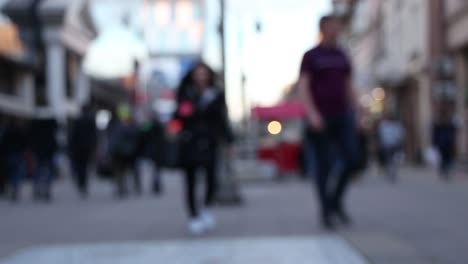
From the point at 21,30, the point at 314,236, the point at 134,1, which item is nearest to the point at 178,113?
the point at 314,236

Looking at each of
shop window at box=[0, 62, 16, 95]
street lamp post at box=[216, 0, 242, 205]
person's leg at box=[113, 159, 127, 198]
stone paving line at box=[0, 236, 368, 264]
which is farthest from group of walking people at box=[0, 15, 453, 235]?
shop window at box=[0, 62, 16, 95]

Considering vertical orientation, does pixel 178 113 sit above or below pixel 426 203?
above

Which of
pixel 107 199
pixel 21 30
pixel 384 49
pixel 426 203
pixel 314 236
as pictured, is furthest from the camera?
pixel 384 49

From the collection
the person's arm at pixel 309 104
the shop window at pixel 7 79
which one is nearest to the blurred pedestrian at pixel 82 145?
the person's arm at pixel 309 104

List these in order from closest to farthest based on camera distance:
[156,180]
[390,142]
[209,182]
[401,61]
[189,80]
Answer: [209,182] < [189,80] < [156,180] < [390,142] < [401,61]

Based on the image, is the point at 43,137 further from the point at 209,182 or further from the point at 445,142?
the point at 445,142

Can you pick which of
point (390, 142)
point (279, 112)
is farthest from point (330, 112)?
point (279, 112)

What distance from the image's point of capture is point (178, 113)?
687 cm

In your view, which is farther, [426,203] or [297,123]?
[297,123]

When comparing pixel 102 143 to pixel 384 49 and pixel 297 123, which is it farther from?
pixel 384 49

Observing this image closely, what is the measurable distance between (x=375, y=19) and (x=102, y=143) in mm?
20206

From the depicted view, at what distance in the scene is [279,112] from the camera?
25.1 metres

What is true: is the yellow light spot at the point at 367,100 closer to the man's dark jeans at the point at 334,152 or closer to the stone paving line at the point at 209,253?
the man's dark jeans at the point at 334,152

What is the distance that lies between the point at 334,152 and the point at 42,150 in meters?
7.20
